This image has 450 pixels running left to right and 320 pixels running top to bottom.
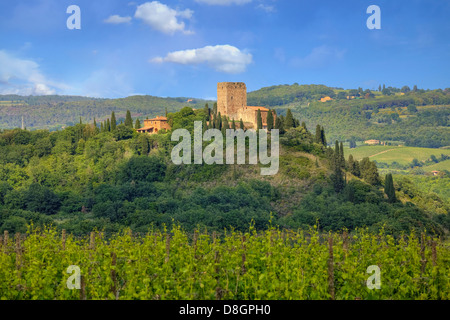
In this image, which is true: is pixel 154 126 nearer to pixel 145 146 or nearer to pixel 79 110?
pixel 145 146

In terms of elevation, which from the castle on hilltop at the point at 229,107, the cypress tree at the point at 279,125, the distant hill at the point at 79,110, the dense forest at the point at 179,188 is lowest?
the dense forest at the point at 179,188

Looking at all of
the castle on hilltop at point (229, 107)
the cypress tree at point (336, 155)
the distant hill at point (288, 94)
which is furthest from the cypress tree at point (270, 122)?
the distant hill at point (288, 94)

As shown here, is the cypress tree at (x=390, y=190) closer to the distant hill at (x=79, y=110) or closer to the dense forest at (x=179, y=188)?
the dense forest at (x=179, y=188)

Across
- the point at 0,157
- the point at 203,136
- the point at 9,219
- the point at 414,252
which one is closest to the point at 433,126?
the point at 203,136

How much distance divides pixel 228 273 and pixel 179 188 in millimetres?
33460

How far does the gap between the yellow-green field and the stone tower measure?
3865cm

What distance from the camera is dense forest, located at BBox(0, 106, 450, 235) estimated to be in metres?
31.9

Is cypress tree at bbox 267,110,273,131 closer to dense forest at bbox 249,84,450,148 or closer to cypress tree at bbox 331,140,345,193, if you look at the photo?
cypress tree at bbox 331,140,345,193

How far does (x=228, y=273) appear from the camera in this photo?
9719 millimetres

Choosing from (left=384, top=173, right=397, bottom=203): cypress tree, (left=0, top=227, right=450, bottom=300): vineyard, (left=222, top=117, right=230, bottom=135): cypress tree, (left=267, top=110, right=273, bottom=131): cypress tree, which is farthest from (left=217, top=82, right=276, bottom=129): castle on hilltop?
(left=0, top=227, right=450, bottom=300): vineyard

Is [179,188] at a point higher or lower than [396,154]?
lower

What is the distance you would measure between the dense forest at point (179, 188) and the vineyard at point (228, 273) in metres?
14.5

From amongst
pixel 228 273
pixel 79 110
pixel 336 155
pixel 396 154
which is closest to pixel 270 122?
pixel 336 155

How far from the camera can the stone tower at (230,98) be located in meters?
54.8
